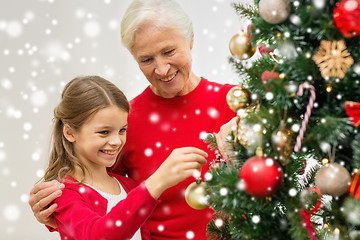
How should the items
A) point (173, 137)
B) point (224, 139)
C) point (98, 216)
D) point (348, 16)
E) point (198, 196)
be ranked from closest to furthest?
point (348, 16) < point (198, 196) < point (224, 139) < point (98, 216) < point (173, 137)

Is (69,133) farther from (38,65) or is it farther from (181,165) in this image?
(38,65)

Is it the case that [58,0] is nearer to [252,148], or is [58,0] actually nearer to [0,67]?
[0,67]

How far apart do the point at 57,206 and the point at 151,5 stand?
0.70 metres

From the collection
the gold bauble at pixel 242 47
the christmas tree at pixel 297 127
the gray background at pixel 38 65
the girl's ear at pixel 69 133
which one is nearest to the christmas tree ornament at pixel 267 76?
the christmas tree at pixel 297 127

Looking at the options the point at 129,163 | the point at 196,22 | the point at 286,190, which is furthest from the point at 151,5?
the point at 196,22

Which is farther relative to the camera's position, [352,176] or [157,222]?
[157,222]

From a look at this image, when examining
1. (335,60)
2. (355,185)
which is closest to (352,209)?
(355,185)

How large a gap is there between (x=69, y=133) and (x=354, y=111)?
93cm

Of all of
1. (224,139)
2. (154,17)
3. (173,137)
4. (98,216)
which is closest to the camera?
(224,139)

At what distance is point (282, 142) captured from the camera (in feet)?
2.49

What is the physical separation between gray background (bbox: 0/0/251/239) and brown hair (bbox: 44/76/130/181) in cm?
91

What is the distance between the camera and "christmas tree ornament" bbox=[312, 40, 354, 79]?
733 millimetres

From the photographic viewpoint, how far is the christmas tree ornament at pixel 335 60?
0.73 metres

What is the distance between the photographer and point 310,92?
0.79 meters
